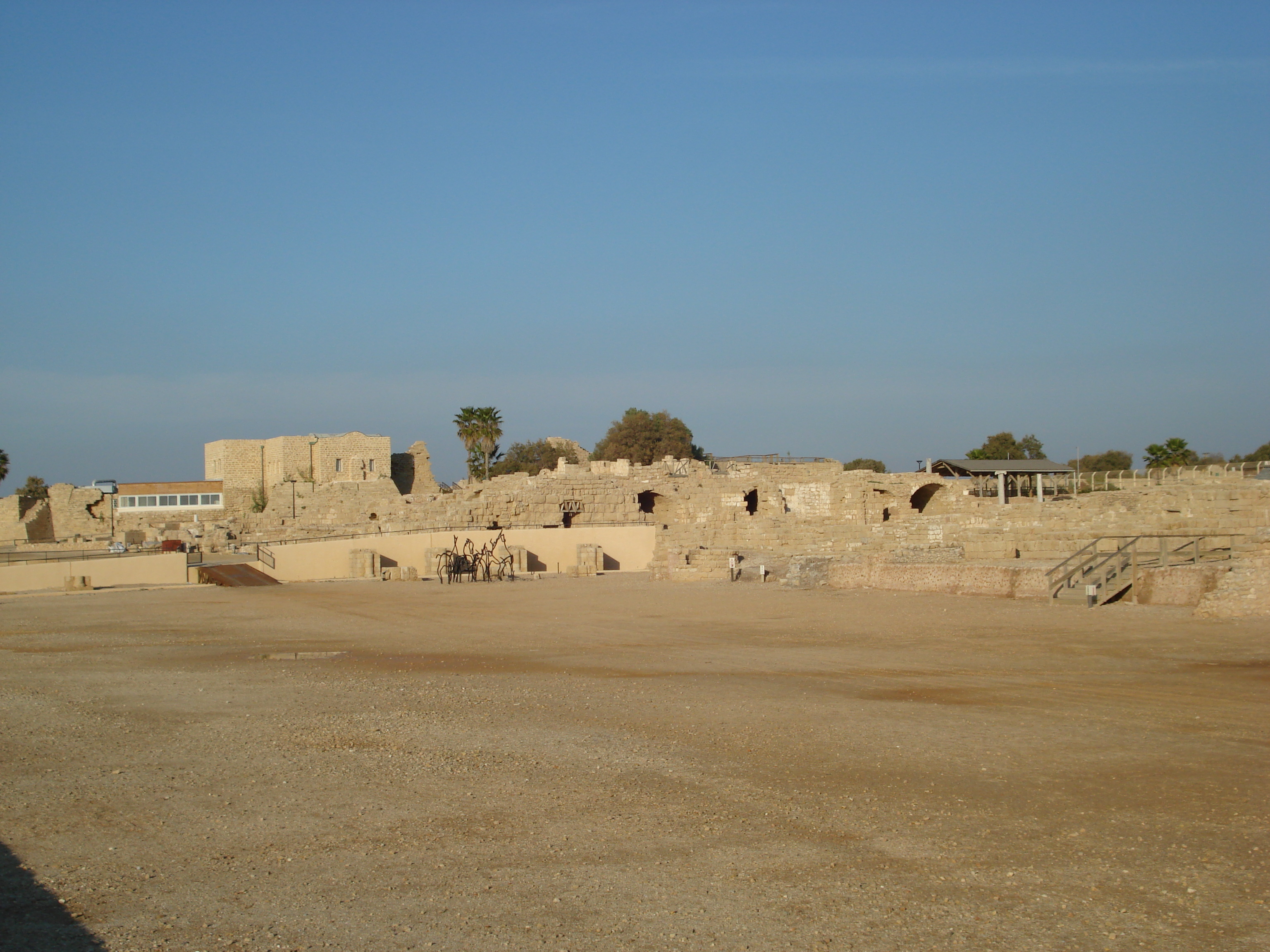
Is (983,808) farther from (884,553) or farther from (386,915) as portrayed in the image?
(884,553)

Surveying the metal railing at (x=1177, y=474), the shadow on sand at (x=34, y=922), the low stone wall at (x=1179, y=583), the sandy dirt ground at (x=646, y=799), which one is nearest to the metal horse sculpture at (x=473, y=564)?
the sandy dirt ground at (x=646, y=799)

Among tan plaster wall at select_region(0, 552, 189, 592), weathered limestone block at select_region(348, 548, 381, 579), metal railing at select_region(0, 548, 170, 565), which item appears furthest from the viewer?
weathered limestone block at select_region(348, 548, 381, 579)

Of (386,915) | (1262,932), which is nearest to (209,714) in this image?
(386,915)

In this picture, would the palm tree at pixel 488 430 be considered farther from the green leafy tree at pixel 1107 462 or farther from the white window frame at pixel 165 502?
the green leafy tree at pixel 1107 462

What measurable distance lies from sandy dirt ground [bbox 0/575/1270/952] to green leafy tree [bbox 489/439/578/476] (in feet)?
160

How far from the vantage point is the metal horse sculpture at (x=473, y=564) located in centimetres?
2709

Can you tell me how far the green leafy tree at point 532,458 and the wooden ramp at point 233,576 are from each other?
1298 inches

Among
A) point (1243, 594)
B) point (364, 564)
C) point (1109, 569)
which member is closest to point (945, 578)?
point (1109, 569)

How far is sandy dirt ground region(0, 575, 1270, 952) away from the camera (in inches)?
181

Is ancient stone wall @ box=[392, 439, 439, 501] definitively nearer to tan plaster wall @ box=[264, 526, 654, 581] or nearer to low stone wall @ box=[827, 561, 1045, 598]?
tan plaster wall @ box=[264, 526, 654, 581]

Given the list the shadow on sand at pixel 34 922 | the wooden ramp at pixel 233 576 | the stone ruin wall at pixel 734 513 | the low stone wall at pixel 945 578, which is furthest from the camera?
the wooden ramp at pixel 233 576

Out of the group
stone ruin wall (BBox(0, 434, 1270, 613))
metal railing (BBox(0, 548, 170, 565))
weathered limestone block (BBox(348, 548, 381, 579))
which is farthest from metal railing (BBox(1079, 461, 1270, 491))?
metal railing (BBox(0, 548, 170, 565))

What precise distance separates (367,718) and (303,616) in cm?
991

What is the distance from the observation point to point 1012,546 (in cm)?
2261
